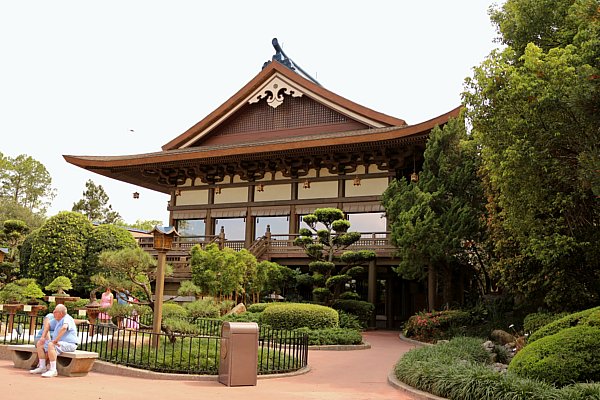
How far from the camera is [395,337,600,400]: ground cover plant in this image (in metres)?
7.93

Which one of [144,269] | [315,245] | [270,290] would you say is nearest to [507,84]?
[144,269]

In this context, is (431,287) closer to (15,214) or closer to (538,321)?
(538,321)

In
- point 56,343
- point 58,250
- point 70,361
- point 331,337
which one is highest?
point 58,250

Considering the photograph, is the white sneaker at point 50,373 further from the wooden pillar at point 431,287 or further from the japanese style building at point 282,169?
the japanese style building at point 282,169

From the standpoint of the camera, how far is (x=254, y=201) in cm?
2830

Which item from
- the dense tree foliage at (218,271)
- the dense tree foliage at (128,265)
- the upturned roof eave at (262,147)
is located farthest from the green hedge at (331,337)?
the upturned roof eave at (262,147)

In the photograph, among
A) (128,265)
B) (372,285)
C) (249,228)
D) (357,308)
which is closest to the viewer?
(128,265)

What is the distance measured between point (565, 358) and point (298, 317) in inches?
384

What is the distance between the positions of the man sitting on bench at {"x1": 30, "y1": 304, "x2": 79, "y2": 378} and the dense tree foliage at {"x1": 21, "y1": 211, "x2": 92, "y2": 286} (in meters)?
14.0

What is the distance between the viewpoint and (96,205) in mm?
53594

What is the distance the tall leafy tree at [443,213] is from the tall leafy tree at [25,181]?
4259 cm

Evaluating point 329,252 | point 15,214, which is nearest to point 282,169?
point 329,252

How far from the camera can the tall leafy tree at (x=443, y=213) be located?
19641 mm

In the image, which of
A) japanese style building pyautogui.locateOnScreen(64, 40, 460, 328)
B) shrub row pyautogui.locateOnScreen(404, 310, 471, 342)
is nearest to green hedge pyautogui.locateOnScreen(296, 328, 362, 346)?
shrub row pyautogui.locateOnScreen(404, 310, 471, 342)
